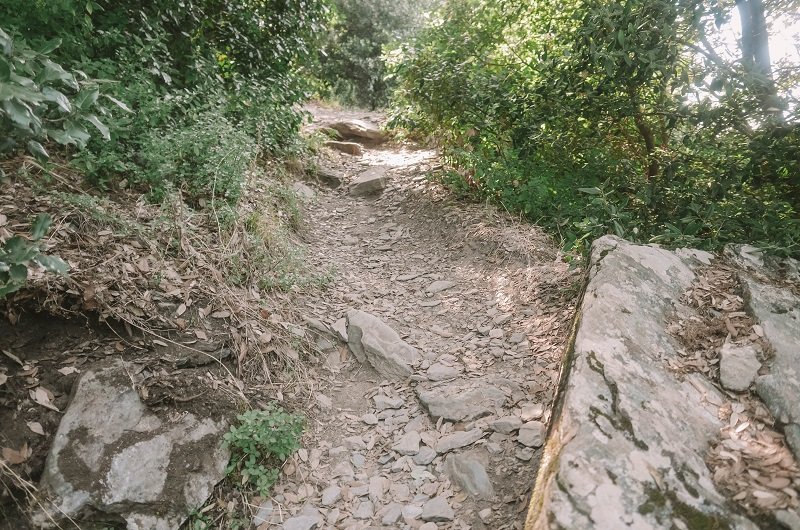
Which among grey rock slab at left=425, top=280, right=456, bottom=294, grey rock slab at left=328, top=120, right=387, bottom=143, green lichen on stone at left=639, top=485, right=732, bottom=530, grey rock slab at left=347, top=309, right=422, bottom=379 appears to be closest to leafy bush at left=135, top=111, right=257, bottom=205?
grey rock slab at left=347, top=309, right=422, bottom=379

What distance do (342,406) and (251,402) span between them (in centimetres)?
62

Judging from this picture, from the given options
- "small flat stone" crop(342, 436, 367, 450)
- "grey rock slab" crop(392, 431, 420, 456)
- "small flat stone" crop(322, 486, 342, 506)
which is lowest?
"small flat stone" crop(322, 486, 342, 506)

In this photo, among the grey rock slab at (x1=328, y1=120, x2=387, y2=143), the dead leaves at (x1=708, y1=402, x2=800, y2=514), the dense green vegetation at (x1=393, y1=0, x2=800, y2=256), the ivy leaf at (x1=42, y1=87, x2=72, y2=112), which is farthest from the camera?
the grey rock slab at (x1=328, y1=120, x2=387, y2=143)

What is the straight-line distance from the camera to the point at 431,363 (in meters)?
3.67

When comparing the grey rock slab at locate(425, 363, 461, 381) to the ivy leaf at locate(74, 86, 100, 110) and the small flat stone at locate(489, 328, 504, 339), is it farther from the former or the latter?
the ivy leaf at locate(74, 86, 100, 110)

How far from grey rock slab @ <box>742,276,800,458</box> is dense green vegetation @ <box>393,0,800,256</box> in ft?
1.84

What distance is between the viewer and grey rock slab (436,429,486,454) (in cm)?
290

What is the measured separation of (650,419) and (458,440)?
45.6 inches

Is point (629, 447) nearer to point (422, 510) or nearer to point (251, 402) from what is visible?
point (422, 510)

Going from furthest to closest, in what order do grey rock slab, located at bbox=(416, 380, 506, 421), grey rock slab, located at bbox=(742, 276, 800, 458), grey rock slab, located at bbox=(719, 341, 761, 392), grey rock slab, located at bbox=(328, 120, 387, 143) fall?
grey rock slab, located at bbox=(328, 120, 387, 143)
grey rock slab, located at bbox=(416, 380, 506, 421)
grey rock slab, located at bbox=(719, 341, 761, 392)
grey rock slab, located at bbox=(742, 276, 800, 458)

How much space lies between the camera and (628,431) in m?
2.02

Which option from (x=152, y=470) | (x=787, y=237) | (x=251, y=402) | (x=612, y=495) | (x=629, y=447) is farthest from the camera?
(x=787, y=237)

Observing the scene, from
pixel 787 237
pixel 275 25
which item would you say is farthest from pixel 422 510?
pixel 275 25

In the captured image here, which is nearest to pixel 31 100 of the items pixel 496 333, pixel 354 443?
pixel 354 443
